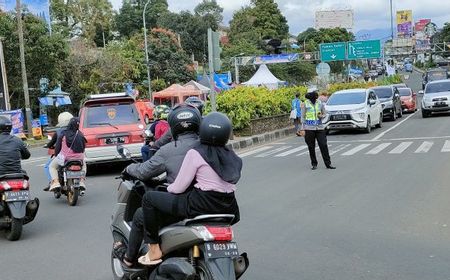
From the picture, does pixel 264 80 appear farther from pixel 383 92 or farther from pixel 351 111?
pixel 351 111

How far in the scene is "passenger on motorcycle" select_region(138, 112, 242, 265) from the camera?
433cm

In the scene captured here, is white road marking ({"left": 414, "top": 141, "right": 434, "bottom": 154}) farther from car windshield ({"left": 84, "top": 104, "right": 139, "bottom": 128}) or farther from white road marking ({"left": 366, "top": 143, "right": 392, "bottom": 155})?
car windshield ({"left": 84, "top": 104, "right": 139, "bottom": 128})

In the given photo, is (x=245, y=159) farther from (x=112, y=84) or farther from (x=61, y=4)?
(x=61, y=4)

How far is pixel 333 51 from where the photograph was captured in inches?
2044

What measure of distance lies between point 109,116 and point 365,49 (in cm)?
4249

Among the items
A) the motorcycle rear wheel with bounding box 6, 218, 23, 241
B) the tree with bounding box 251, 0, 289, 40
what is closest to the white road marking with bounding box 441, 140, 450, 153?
the motorcycle rear wheel with bounding box 6, 218, 23, 241

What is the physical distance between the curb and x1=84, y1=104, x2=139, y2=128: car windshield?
4065 mm

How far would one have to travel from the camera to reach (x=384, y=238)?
6.69m

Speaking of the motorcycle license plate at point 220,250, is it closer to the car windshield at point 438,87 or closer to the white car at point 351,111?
the white car at point 351,111

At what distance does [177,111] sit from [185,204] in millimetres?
1016

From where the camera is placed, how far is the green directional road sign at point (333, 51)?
170 feet

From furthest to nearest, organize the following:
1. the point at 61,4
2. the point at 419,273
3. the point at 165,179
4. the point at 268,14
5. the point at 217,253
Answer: the point at 268,14
the point at 61,4
the point at 419,273
the point at 165,179
the point at 217,253

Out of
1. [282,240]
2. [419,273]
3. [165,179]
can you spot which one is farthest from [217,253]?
[282,240]

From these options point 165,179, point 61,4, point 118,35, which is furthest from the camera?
point 118,35
